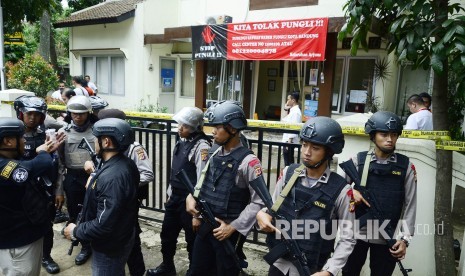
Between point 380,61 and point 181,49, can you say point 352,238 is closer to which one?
point 380,61

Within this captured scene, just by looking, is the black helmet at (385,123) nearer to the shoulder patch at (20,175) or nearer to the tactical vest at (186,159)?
the tactical vest at (186,159)

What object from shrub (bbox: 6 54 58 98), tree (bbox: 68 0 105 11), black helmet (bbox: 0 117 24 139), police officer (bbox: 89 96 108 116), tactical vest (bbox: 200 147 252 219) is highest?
tree (bbox: 68 0 105 11)

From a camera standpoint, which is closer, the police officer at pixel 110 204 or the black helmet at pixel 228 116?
the police officer at pixel 110 204

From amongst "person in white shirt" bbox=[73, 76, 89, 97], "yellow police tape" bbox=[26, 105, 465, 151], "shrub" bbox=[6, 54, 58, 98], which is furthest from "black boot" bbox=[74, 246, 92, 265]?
"shrub" bbox=[6, 54, 58, 98]

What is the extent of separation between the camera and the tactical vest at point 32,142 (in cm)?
341

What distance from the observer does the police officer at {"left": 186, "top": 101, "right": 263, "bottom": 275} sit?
107 inches

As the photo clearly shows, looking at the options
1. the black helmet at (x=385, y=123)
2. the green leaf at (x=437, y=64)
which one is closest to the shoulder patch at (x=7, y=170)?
the black helmet at (x=385, y=123)

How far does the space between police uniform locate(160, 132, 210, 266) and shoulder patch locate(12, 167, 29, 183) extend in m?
1.28

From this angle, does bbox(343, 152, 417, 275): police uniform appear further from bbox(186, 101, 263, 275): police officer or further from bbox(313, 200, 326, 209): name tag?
bbox(186, 101, 263, 275): police officer

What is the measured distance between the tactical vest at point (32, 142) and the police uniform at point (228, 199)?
1769mm

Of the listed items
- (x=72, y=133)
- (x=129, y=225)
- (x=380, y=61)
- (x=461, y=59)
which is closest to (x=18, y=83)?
(x=72, y=133)

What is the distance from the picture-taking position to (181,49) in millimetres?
13086

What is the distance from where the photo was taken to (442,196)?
3.09 meters

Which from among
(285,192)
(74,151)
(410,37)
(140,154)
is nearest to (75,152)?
(74,151)
